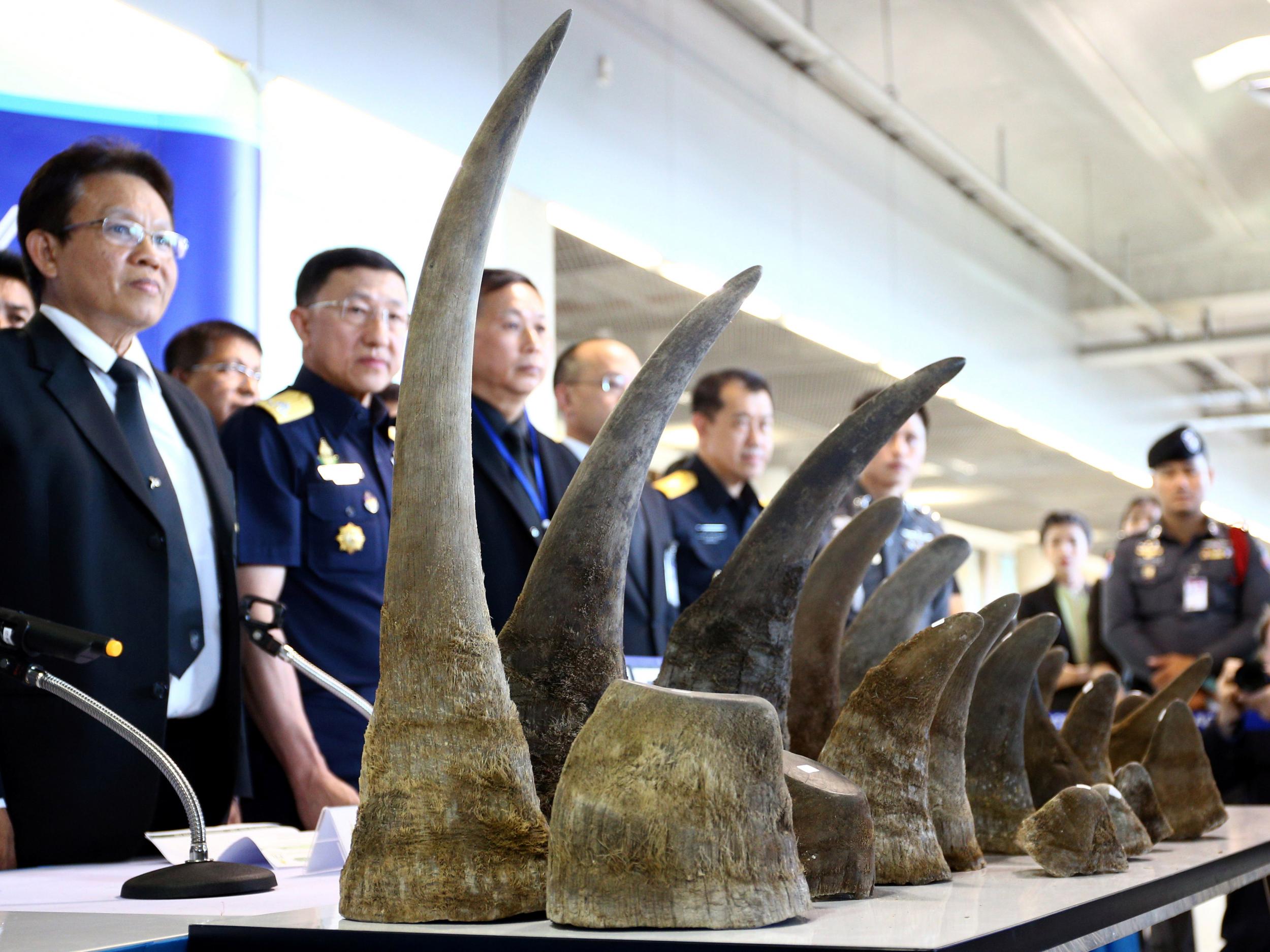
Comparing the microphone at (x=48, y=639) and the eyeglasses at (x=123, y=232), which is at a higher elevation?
the eyeglasses at (x=123, y=232)

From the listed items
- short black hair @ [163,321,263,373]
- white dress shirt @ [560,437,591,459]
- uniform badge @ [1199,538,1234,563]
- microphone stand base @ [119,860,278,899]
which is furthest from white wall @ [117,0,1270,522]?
microphone stand base @ [119,860,278,899]

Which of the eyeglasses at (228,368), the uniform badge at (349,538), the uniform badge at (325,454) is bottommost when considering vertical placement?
the uniform badge at (349,538)

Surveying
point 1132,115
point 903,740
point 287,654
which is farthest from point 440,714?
point 1132,115

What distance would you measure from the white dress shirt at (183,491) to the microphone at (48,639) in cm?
56

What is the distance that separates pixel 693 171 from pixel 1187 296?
649 centimetres

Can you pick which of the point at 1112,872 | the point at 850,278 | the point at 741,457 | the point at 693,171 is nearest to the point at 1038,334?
the point at 850,278

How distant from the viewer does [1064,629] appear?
5648 millimetres

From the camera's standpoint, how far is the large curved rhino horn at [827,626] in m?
1.11

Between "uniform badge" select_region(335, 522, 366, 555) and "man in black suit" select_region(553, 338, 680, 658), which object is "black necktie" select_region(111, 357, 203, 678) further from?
"man in black suit" select_region(553, 338, 680, 658)

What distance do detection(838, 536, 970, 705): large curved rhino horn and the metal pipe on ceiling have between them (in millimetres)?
4439

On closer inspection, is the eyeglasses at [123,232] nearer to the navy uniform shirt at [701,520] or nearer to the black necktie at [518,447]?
the black necktie at [518,447]

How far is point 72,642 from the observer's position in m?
1.15

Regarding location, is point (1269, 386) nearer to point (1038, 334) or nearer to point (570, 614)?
point (1038, 334)

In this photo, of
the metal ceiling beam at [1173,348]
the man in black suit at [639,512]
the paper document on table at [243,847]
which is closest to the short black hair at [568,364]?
the man in black suit at [639,512]
